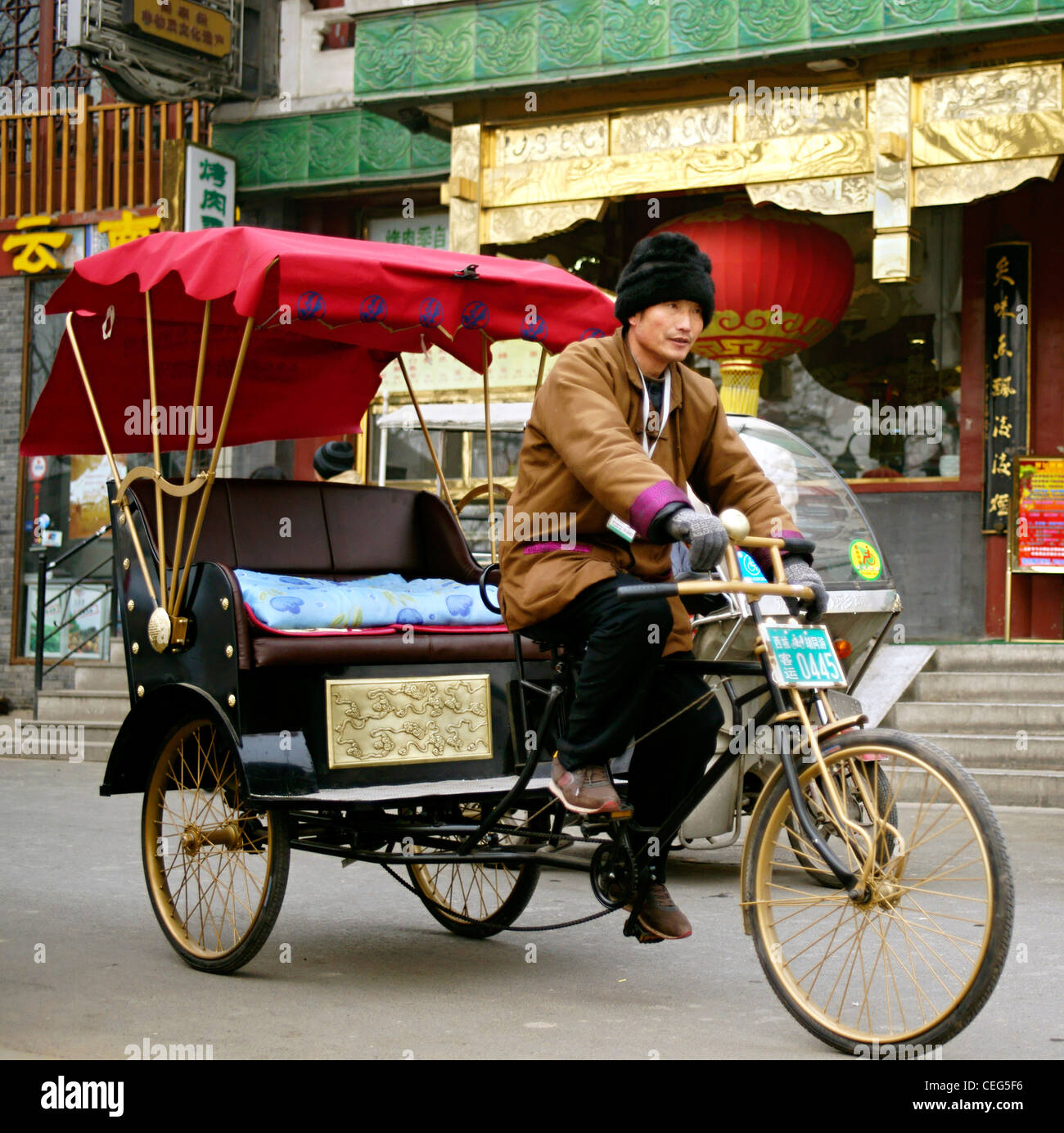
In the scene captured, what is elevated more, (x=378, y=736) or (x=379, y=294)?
(x=379, y=294)

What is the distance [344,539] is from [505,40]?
6854mm

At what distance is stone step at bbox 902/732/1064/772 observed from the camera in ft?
30.8

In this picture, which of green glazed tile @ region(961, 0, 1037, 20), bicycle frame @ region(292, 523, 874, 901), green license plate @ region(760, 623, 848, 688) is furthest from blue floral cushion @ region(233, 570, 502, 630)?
green glazed tile @ region(961, 0, 1037, 20)

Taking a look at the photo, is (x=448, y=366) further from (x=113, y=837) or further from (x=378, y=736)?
(x=378, y=736)

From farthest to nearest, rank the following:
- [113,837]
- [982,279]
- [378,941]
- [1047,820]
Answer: [982,279], [1047,820], [113,837], [378,941]

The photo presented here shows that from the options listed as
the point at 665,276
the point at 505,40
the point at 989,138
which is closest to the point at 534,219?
the point at 505,40

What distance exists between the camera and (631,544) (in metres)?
4.28

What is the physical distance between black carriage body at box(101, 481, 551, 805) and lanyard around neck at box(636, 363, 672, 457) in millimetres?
963

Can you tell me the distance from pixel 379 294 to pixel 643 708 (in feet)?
5.39

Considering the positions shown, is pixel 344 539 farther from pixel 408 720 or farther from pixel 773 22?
pixel 773 22

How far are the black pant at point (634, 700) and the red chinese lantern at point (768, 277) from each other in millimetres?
7314

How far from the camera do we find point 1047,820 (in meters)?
8.48

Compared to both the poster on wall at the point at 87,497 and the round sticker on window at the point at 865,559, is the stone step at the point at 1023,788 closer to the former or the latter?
the round sticker on window at the point at 865,559
